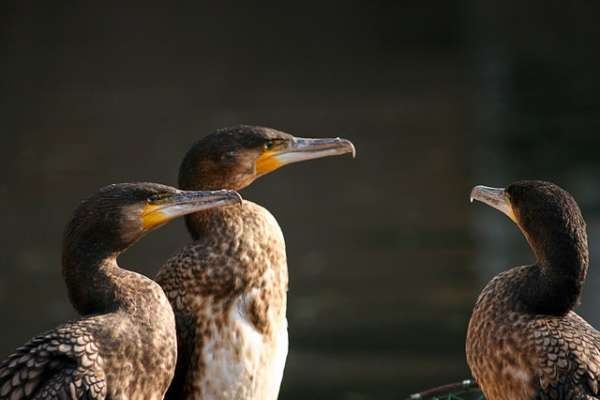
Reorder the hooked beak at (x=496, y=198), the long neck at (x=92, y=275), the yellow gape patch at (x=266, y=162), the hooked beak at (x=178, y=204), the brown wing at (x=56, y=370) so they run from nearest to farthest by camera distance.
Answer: the brown wing at (x=56, y=370) → the long neck at (x=92, y=275) → the hooked beak at (x=178, y=204) → the hooked beak at (x=496, y=198) → the yellow gape patch at (x=266, y=162)

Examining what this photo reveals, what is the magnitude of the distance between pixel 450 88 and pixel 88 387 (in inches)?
700

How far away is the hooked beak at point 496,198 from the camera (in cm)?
572

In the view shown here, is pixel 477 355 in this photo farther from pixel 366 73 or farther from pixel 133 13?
pixel 133 13

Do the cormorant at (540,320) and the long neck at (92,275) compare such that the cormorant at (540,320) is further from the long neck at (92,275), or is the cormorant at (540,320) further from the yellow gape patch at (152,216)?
the long neck at (92,275)

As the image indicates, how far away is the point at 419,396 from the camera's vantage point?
586cm

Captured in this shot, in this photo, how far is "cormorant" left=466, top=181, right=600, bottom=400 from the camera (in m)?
5.24

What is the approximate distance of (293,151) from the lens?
246 inches

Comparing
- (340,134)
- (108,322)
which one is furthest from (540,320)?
(340,134)

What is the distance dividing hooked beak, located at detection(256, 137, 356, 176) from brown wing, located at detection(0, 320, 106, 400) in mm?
1448

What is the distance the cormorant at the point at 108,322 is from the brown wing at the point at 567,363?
125 cm

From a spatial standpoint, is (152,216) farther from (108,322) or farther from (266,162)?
(266,162)

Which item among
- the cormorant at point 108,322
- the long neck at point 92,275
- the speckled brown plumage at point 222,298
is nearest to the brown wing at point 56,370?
the cormorant at point 108,322

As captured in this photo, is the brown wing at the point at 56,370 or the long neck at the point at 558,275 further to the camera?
the long neck at the point at 558,275

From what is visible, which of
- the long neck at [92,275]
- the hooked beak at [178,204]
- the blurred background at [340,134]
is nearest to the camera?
the long neck at [92,275]
